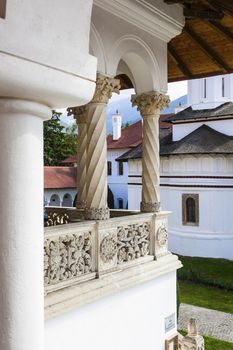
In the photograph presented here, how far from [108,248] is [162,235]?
150 centimetres

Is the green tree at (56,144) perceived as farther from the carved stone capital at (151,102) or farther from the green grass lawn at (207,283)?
the carved stone capital at (151,102)

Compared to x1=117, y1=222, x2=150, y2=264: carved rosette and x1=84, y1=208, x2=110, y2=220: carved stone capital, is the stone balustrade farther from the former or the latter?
x1=84, y1=208, x2=110, y2=220: carved stone capital

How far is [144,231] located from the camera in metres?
6.21

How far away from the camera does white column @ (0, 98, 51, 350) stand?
1.85 metres

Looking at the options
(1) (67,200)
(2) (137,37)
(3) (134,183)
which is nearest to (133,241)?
(2) (137,37)

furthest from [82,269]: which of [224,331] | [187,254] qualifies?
[187,254]

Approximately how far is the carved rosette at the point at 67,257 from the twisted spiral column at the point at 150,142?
1.93m

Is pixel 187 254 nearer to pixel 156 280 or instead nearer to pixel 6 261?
pixel 156 280

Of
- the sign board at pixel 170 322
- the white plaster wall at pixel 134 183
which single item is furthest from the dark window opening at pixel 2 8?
the white plaster wall at pixel 134 183

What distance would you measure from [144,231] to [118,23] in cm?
294

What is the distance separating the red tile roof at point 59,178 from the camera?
32.9 metres

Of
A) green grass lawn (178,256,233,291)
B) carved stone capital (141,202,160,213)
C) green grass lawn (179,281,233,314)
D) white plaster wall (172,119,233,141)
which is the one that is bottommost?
green grass lawn (179,281,233,314)

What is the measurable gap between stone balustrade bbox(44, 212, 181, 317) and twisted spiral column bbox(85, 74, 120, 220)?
298mm

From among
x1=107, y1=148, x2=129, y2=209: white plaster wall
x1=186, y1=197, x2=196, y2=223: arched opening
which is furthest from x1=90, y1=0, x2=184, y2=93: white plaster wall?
x1=107, y1=148, x2=129, y2=209: white plaster wall
